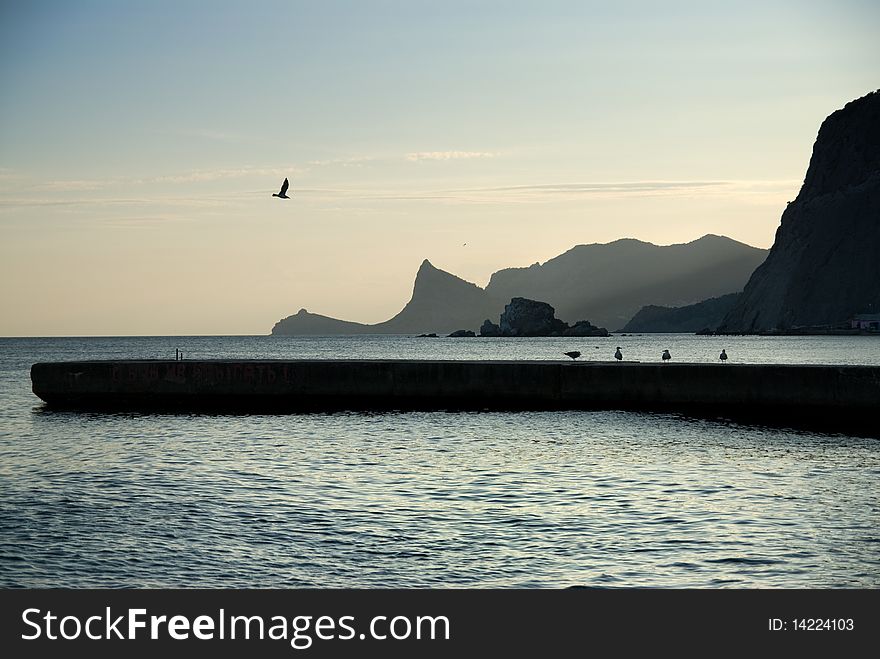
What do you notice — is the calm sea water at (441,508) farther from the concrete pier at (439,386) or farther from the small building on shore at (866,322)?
the small building on shore at (866,322)

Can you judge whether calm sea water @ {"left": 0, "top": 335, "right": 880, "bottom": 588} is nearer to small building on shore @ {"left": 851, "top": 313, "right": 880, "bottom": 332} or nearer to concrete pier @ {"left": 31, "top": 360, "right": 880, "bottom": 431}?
concrete pier @ {"left": 31, "top": 360, "right": 880, "bottom": 431}

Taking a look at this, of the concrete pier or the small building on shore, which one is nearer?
the concrete pier

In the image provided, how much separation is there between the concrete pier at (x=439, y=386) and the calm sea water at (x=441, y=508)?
4.52 metres

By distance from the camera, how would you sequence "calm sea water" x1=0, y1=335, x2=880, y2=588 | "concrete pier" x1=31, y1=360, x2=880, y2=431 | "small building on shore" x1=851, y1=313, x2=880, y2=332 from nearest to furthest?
1. "calm sea water" x1=0, y1=335, x2=880, y2=588
2. "concrete pier" x1=31, y1=360, x2=880, y2=431
3. "small building on shore" x1=851, y1=313, x2=880, y2=332

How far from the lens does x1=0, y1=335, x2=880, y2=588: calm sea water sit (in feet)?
42.4

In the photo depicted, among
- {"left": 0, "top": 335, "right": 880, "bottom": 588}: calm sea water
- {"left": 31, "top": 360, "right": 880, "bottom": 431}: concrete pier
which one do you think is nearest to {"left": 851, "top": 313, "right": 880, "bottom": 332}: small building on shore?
{"left": 31, "top": 360, "right": 880, "bottom": 431}: concrete pier

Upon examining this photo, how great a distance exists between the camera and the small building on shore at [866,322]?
194625 millimetres

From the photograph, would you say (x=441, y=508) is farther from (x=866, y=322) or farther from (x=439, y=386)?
(x=866, y=322)

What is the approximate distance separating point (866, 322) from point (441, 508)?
199 m

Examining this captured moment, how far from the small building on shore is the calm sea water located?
179558 millimetres
